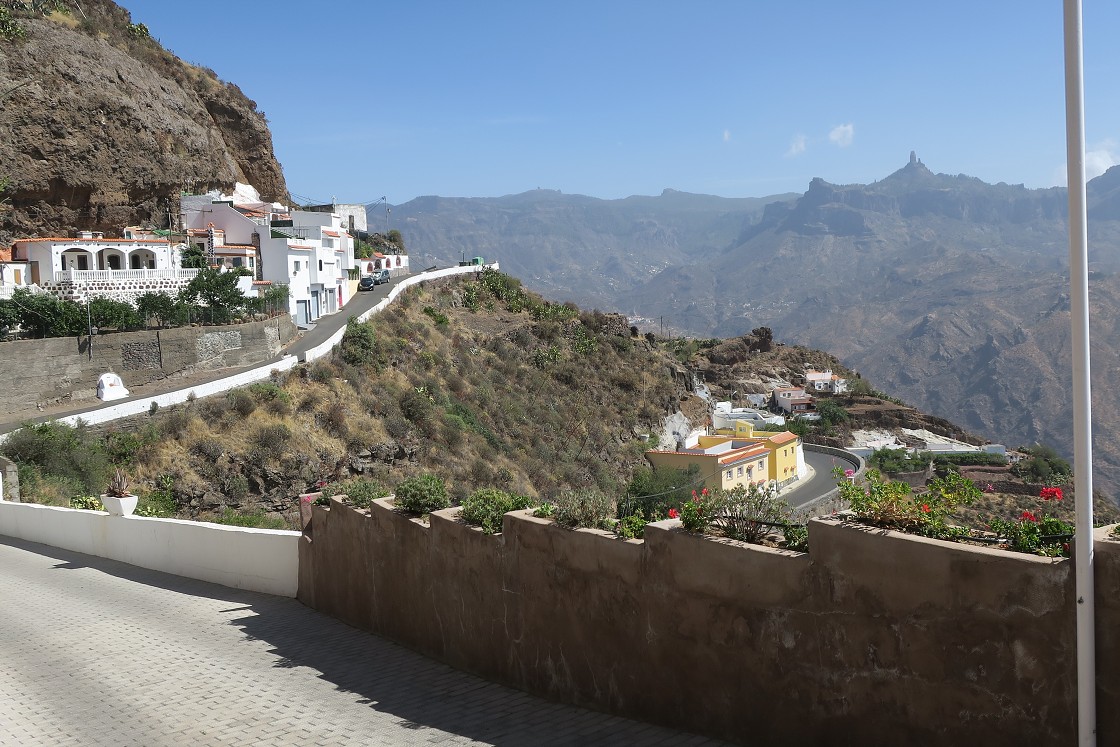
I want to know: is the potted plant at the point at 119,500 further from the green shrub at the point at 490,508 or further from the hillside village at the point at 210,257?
the hillside village at the point at 210,257

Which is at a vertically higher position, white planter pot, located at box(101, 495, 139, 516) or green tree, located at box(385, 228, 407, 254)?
green tree, located at box(385, 228, 407, 254)

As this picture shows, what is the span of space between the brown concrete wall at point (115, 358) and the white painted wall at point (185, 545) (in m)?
12.5

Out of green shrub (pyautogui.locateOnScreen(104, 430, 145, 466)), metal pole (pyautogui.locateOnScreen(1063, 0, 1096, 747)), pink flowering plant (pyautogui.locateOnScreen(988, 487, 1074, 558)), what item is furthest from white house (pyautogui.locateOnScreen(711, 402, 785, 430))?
metal pole (pyautogui.locateOnScreen(1063, 0, 1096, 747))

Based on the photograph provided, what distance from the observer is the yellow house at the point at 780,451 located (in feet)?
163

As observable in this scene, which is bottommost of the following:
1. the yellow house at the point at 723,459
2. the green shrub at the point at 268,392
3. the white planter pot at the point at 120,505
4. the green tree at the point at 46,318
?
the yellow house at the point at 723,459

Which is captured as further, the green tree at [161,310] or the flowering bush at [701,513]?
the green tree at [161,310]

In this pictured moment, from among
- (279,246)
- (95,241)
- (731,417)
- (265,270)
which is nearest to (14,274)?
(95,241)

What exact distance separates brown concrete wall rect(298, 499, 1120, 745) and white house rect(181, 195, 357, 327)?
1439 inches

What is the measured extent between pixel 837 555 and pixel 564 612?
237 cm

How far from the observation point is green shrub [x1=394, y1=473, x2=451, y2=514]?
8.21 meters

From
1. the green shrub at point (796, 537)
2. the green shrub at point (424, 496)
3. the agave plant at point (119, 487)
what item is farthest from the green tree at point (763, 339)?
the green shrub at point (796, 537)

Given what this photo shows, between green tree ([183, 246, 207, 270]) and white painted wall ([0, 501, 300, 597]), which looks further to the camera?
green tree ([183, 246, 207, 270])

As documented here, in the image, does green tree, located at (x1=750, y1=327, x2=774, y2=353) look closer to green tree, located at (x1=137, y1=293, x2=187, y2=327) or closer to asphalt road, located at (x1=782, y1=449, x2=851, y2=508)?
asphalt road, located at (x1=782, y1=449, x2=851, y2=508)

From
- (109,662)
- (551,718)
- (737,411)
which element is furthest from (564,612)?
(737,411)
